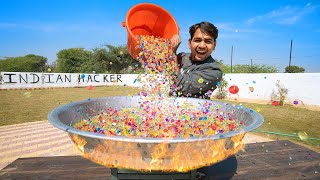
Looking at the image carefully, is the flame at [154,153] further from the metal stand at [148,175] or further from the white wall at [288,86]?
the white wall at [288,86]

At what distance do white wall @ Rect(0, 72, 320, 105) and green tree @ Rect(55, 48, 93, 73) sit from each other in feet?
30.1

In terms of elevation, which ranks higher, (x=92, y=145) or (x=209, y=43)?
(x=209, y=43)

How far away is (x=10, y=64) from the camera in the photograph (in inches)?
1346

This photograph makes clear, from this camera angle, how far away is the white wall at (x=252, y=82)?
418 inches

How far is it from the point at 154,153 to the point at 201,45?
1.50 m

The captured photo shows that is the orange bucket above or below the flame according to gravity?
above

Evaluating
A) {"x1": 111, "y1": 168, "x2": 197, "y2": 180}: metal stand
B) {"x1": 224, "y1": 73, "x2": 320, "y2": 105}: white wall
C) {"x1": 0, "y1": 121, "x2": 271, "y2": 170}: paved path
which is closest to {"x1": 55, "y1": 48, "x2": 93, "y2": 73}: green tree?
{"x1": 224, "y1": 73, "x2": 320, "y2": 105}: white wall

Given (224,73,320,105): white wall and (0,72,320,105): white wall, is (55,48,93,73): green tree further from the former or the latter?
(224,73,320,105): white wall

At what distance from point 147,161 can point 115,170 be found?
0.46 m

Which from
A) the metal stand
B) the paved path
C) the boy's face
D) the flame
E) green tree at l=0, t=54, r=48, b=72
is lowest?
the paved path

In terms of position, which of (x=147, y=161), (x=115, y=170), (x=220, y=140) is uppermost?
(x=220, y=140)

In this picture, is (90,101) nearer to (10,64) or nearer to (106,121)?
(106,121)

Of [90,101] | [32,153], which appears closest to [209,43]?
[90,101]

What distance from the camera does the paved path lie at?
433 centimetres
